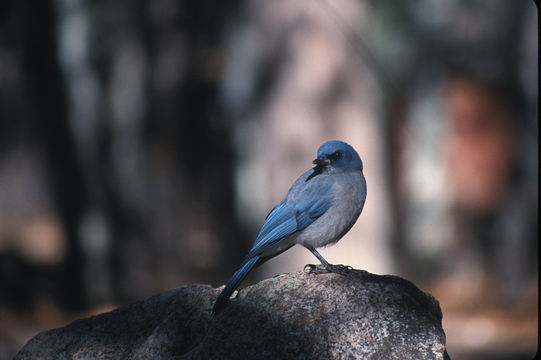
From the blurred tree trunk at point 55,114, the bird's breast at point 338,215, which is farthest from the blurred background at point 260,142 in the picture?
the bird's breast at point 338,215

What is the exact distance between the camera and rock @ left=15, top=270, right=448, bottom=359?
345cm

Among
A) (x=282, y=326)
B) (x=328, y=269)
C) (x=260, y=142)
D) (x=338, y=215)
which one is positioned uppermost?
(x=260, y=142)

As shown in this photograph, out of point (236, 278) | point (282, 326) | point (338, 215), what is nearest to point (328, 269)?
point (338, 215)

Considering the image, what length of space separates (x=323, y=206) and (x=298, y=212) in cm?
15

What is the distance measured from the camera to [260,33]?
928 cm

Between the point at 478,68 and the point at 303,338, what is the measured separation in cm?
1209

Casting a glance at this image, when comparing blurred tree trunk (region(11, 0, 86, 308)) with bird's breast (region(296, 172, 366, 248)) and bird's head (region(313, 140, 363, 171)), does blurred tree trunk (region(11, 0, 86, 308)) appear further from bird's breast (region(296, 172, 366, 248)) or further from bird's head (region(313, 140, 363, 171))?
bird's head (region(313, 140, 363, 171))

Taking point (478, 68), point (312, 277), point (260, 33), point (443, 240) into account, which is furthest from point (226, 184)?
point (312, 277)

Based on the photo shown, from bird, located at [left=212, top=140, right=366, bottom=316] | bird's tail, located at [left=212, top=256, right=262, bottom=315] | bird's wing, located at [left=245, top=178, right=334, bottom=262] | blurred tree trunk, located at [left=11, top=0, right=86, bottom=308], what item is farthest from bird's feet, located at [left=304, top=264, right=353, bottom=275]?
blurred tree trunk, located at [left=11, top=0, right=86, bottom=308]

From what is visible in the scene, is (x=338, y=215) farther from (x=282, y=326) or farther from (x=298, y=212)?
(x=282, y=326)

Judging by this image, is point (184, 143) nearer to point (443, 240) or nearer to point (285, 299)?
point (443, 240)

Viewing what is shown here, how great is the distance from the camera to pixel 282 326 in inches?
141

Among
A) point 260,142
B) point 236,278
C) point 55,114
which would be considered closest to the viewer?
point 236,278

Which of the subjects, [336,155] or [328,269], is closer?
[336,155]
